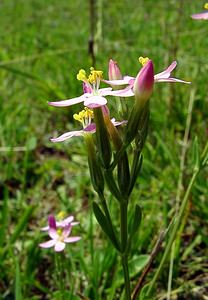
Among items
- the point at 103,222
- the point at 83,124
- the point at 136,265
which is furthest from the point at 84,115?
the point at 136,265

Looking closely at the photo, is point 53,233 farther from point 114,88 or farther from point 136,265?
point 114,88

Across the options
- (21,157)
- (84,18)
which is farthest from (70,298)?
(84,18)

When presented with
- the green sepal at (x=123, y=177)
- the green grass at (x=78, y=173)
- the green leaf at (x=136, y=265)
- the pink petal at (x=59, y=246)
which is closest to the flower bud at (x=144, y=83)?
the green sepal at (x=123, y=177)

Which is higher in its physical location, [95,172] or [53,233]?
[95,172]

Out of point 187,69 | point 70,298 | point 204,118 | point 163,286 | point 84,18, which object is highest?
point 84,18

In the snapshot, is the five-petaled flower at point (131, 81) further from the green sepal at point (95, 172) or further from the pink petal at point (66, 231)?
the pink petal at point (66, 231)

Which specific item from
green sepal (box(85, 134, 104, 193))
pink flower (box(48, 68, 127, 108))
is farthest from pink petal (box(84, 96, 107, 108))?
green sepal (box(85, 134, 104, 193))

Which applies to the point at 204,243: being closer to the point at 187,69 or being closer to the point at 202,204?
the point at 202,204
